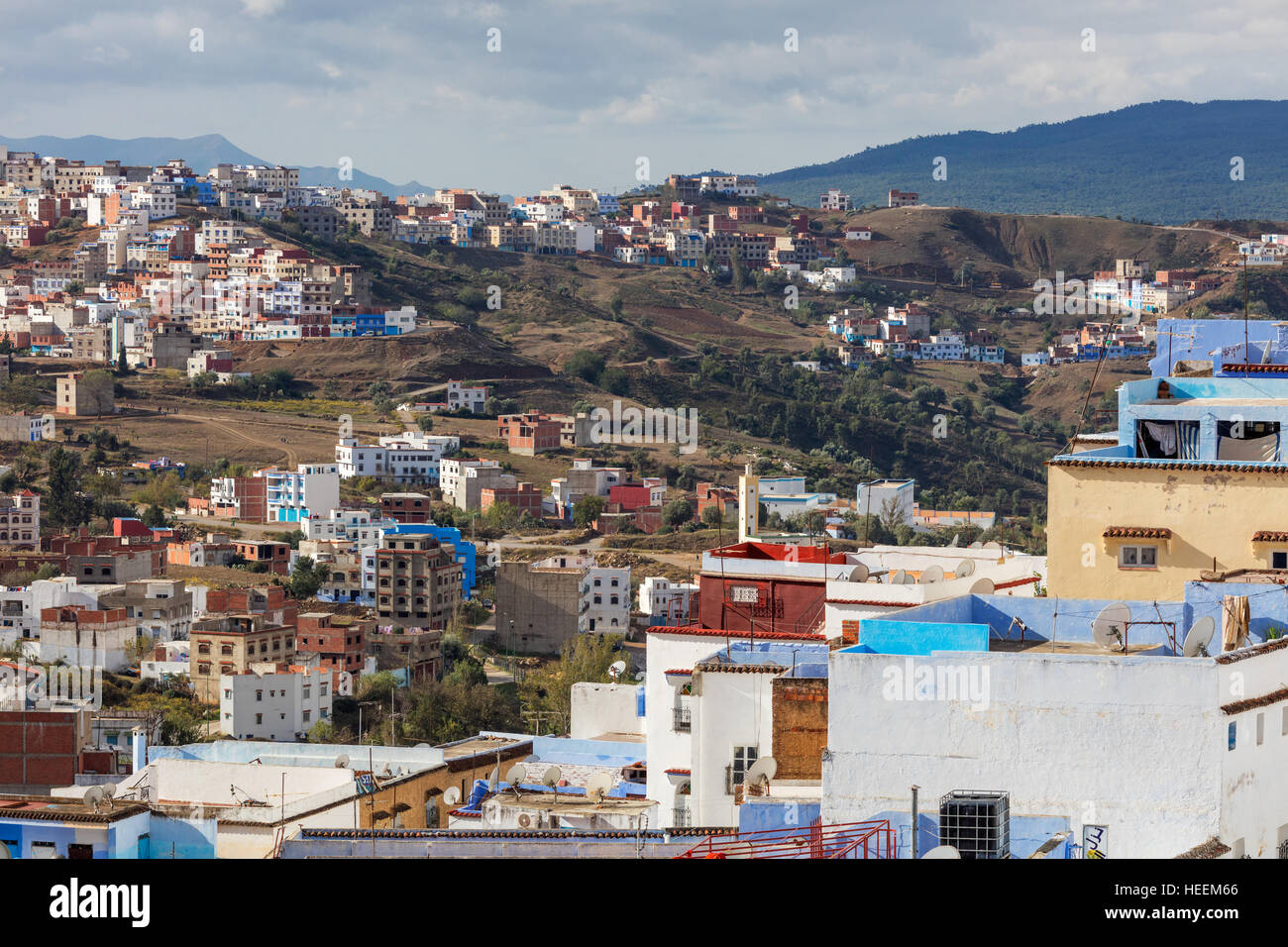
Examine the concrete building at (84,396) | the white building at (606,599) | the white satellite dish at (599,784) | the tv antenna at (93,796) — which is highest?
the concrete building at (84,396)

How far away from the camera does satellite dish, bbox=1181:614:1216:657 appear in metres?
6.17

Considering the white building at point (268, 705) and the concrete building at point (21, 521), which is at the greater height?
the concrete building at point (21, 521)

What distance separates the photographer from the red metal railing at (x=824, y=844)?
19.0 ft

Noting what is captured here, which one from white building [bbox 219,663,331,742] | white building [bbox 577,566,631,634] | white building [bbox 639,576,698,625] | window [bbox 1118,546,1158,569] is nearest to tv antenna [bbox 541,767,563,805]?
window [bbox 1118,546,1158,569]

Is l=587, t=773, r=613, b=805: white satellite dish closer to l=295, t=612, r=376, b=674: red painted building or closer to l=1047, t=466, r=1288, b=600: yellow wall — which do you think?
l=1047, t=466, r=1288, b=600: yellow wall

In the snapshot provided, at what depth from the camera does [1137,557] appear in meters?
8.94

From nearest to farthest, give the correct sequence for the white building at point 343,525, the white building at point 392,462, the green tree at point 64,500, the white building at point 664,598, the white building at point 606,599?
the white building at point 664,598, the white building at point 606,599, the white building at point 343,525, the green tree at point 64,500, the white building at point 392,462

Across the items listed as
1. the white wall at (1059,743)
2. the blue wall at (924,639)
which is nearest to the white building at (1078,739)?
the white wall at (1059,743)

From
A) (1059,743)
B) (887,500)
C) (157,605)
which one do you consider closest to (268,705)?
(157,605)

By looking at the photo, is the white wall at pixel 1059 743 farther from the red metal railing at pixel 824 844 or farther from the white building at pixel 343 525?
the white building at pixel 343 525

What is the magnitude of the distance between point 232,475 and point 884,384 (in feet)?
112

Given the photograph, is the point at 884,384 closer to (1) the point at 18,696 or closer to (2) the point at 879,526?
(2) the point at 879,526

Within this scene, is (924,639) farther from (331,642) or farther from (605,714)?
(331,642)
